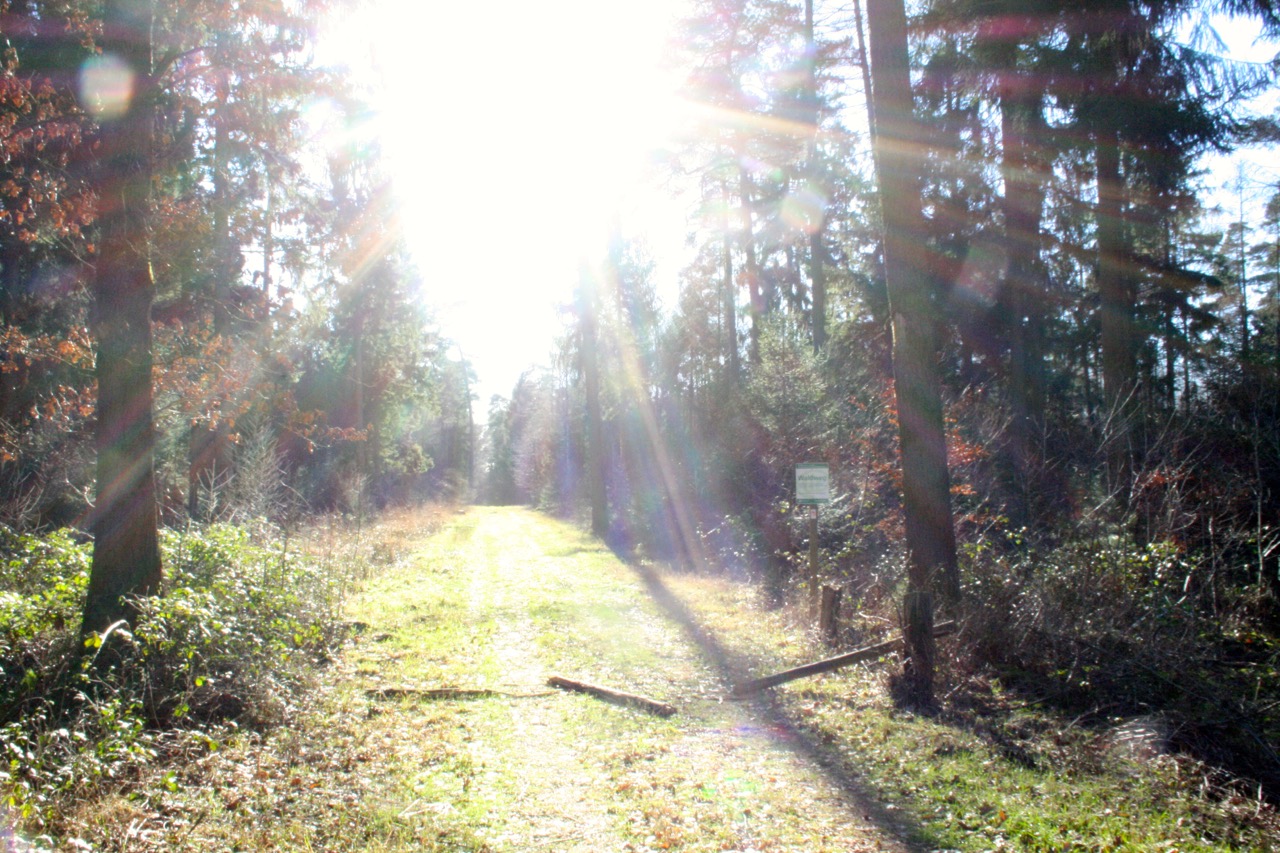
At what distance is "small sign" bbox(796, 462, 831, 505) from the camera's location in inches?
417

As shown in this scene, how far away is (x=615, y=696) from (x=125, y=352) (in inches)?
208

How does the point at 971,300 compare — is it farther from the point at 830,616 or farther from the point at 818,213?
the point at 830,616

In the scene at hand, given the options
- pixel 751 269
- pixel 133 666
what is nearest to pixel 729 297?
pixel 751 269

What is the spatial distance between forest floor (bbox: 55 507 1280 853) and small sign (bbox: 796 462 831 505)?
89.0 inches

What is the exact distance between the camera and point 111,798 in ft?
14.1

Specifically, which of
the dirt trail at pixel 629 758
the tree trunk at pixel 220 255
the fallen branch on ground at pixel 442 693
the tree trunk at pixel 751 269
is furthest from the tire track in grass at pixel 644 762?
the tree trunk at pixel 751 269

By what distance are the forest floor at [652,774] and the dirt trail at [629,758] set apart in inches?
0.9

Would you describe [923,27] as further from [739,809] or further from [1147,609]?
[739,809]

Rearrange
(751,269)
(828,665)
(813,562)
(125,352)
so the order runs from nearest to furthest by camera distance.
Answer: (125,352) → (828,665) → (813,562) → (751,269)

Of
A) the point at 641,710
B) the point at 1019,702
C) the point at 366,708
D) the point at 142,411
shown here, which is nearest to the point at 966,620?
the point at 1019,702

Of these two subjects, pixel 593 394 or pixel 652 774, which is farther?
pixel 593 394

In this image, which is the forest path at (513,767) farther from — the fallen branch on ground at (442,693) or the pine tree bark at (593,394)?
the pine tree bark at (593,394)

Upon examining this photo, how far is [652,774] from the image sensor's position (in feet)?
17.9

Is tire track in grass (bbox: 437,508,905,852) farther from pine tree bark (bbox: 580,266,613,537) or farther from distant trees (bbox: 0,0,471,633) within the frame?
pine tree bark (bbox: 580,266,613,537)
